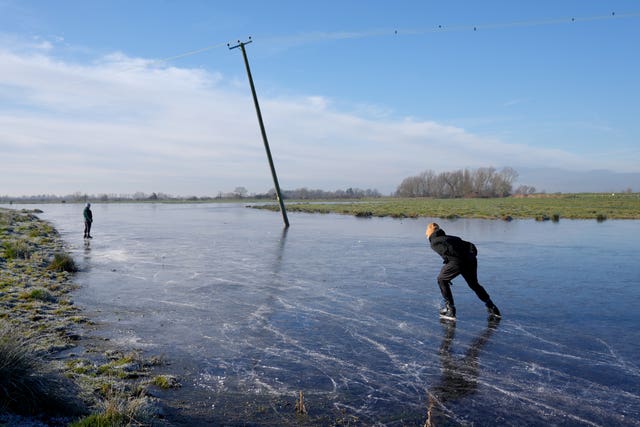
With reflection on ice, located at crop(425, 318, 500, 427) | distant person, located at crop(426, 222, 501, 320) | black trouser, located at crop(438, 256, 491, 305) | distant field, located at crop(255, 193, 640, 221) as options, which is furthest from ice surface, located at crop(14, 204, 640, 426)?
distant field, located at crop(255, 193, 640, 221)

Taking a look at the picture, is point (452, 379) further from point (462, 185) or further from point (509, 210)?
point (462, 185)

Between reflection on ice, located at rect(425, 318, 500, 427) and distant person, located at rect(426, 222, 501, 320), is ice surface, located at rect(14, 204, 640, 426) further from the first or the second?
distant person, located at rect(426, 222, 501, 320)

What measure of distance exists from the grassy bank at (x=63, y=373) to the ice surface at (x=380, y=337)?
480mm

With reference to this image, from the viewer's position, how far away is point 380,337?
7.68m

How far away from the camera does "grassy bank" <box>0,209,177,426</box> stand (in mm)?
4266

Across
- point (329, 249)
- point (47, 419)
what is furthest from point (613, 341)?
point (329, 249)

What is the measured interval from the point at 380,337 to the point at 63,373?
4400mm

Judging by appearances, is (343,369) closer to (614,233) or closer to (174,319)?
(174,319)

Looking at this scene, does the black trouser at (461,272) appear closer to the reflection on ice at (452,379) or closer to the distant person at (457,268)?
the distant person at (457,268)

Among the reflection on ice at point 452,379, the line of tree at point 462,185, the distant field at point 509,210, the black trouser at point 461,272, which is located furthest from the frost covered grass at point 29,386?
the line of tree at point 462,185

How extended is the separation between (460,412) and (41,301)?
7974 mm

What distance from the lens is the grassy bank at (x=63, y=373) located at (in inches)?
168

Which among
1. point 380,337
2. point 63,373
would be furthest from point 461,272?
Result: point 63,373

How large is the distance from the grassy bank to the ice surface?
18.9 inches
